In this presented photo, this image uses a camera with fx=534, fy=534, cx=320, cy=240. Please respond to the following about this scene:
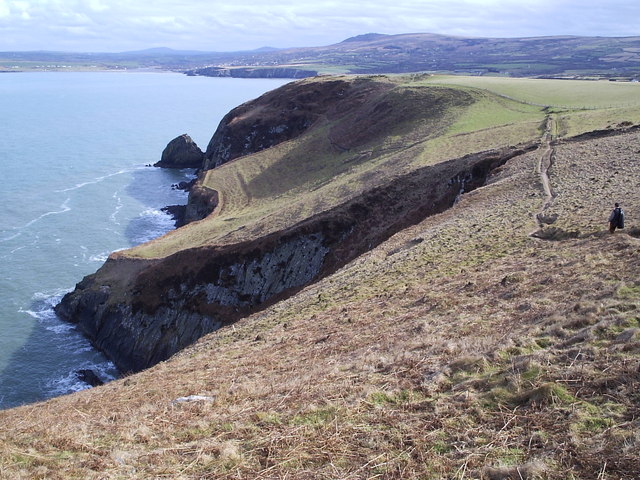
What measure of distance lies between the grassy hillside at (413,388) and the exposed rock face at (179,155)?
87833 mm

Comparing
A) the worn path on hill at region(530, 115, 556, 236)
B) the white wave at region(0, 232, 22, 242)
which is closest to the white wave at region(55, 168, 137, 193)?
the white wave at region(0, 232, 22, 242)

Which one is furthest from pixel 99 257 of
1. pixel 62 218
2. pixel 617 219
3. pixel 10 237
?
pixel 617 219

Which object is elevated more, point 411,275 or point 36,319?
point 411,275

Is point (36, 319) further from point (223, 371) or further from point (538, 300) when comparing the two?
point (538, 300)

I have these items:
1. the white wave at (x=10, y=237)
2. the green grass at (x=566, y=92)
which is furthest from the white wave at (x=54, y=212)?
the green grass at (x=566, y=92)

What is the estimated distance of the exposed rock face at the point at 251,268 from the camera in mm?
40250

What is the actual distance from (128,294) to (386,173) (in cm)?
2718

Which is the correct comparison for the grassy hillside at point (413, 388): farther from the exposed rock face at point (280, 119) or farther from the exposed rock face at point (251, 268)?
the exposed rock face at point (280, 119)

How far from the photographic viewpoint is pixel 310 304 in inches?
965

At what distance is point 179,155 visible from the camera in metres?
107

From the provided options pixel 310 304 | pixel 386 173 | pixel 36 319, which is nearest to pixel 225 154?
pixel 386 173

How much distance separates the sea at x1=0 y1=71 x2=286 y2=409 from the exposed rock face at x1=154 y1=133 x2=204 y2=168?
228 centimetres

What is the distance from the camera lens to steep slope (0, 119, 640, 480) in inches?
324

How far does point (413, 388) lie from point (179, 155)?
337ft
